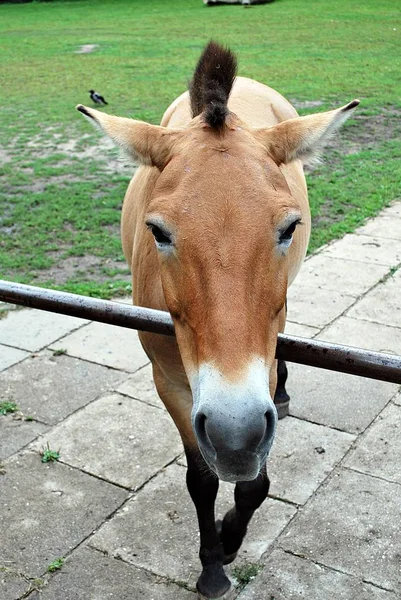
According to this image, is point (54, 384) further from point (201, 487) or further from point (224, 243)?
point (224, 243)

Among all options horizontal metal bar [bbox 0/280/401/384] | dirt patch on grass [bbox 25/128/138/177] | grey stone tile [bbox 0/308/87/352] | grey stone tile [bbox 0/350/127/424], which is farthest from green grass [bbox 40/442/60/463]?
dirt patch on grass [bbox 25/128/138/177]

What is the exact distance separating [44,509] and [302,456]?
4.77 feet

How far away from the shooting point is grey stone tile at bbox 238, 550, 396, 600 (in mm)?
3211

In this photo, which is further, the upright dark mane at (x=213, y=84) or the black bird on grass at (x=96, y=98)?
the black bird on grass at (x=96, y=98)

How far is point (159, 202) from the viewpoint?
234cm

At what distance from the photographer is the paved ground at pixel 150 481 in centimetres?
334

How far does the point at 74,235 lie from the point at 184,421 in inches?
186

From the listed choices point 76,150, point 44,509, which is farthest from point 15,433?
point 76,150

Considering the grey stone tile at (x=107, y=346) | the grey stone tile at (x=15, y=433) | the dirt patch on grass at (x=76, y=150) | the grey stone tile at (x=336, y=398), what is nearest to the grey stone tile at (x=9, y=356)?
the grey stone tile at (x=107, y=346)

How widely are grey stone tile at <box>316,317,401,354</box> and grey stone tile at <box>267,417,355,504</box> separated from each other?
109cm

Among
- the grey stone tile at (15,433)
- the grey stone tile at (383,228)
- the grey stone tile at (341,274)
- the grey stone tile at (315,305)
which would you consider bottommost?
the grey stone tile at (383,228)

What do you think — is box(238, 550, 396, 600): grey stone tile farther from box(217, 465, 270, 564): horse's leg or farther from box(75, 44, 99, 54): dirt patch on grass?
box(75, 44, 99, 54): dirt patch on grass

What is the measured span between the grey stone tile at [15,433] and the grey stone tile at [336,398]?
1599 mm

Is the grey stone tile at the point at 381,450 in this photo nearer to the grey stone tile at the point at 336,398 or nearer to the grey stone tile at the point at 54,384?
the grey stone tile at the point at 336,398
